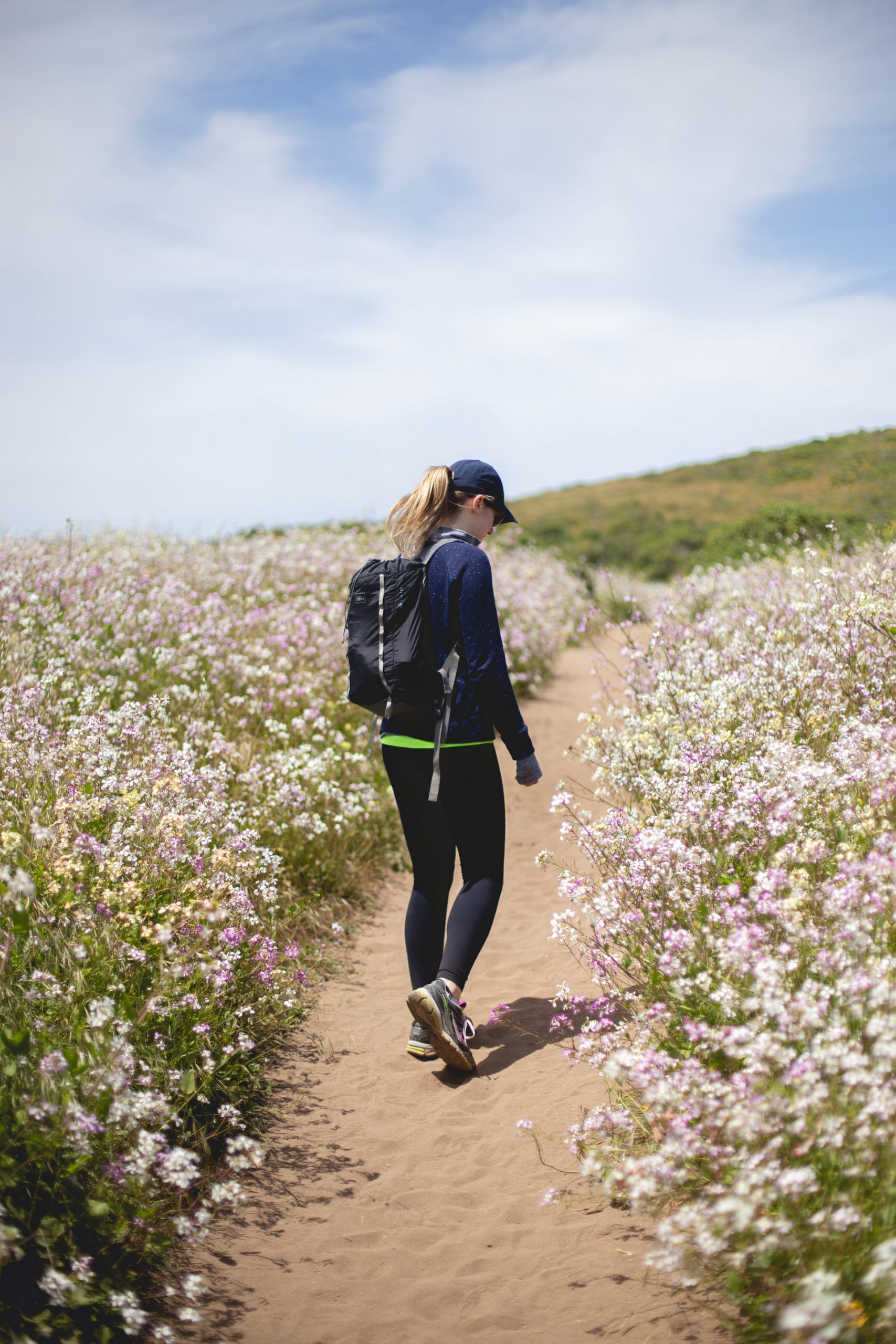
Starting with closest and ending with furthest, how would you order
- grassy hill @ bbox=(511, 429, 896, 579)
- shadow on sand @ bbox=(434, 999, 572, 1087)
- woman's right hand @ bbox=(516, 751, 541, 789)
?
woman's right hand @ bbox=(516, 751, 541, 789)
shadow on sand @ bbox=(434, 999, 572, 1087)
grassy hill @ bbox=(511, 429, 896, 579)

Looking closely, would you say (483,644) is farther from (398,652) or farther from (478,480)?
(478,480)

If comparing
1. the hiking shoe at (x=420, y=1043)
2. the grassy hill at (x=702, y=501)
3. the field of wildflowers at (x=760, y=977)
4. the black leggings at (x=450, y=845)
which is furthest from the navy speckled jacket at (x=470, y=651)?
the grassy hill at (x=702, y=501)

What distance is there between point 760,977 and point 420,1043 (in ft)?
7.09

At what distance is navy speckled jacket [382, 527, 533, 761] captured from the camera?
11.9 ft

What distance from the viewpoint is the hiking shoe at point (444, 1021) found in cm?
361

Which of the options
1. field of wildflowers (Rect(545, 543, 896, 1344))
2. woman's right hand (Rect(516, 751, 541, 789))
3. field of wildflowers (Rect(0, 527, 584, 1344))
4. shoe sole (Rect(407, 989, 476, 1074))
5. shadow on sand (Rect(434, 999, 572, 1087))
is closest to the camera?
field of wildflowers (Rect(545, 543, 896, 1344))

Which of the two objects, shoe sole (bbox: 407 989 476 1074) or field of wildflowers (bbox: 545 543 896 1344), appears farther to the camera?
shoe sole (bbox: 407 989 476 1074)

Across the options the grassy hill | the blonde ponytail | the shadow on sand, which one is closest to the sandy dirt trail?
the shadow on sand

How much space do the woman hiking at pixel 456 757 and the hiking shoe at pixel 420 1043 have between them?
16 centimetres

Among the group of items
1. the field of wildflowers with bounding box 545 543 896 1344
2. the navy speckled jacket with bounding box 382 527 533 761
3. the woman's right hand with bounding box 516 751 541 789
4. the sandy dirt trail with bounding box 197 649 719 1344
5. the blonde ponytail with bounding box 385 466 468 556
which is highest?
the blonde ponytail with bounding box 385 466 468 556

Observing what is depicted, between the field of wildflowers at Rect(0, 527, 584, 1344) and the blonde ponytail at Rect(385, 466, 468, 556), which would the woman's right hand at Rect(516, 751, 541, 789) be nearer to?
the blonde ponytail at Rect(385, 466, 468, 556)

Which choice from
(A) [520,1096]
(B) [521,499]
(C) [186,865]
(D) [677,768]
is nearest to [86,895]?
(C) [186,865]

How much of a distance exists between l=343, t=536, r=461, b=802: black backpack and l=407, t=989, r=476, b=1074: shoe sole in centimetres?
81

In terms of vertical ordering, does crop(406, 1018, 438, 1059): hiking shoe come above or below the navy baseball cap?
below
